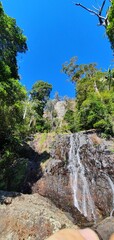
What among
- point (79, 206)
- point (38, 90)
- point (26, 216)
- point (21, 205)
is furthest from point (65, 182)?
point (38, 90)

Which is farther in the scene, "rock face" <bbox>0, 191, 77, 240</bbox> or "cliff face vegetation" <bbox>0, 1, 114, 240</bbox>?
"cliff face vegetation" <bbox>0, 1, 114, 240</bbox>

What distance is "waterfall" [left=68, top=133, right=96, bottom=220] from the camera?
1513cm

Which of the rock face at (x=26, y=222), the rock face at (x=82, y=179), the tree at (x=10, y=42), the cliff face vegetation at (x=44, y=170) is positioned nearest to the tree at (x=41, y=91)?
the cliff face vegetation at (x=44, y=170)

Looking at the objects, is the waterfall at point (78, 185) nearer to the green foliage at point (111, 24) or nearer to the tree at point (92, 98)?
the tree at point (92, 98)

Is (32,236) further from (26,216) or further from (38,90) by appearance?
(38,90)

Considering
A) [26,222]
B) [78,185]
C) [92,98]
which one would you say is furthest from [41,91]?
[26,222]

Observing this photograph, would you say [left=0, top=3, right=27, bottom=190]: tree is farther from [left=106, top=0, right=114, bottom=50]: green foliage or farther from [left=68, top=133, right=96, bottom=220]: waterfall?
[left=106, top=0, right=114, bottom=50]: green foliage

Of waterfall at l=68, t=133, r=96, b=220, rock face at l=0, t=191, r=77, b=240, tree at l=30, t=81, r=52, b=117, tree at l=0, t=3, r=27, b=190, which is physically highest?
tree at l=30, t=81, r=52, b=117

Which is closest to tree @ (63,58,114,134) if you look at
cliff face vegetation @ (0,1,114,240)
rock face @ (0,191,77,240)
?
cliff face vegetation @ (0,1,114,240)

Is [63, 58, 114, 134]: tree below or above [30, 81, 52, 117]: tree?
below

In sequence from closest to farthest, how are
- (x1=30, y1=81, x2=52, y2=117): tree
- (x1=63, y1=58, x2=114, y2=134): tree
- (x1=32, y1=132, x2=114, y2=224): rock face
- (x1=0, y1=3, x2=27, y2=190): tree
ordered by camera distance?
(x1=0, y1=3, x2=27, y2=190): tree, (x1=32, y1=132, x2=114, y2=224): rock face, (x1=63, y1=58, x2=114, y2=134): tree, (x1=30, y1=81, x2=52, y2=117): tree

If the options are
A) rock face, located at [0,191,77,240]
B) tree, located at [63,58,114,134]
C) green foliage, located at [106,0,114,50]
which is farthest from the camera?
tree, located at [63,58,114,134]

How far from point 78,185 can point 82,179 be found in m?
0.69

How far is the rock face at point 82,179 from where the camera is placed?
49.4 feet
